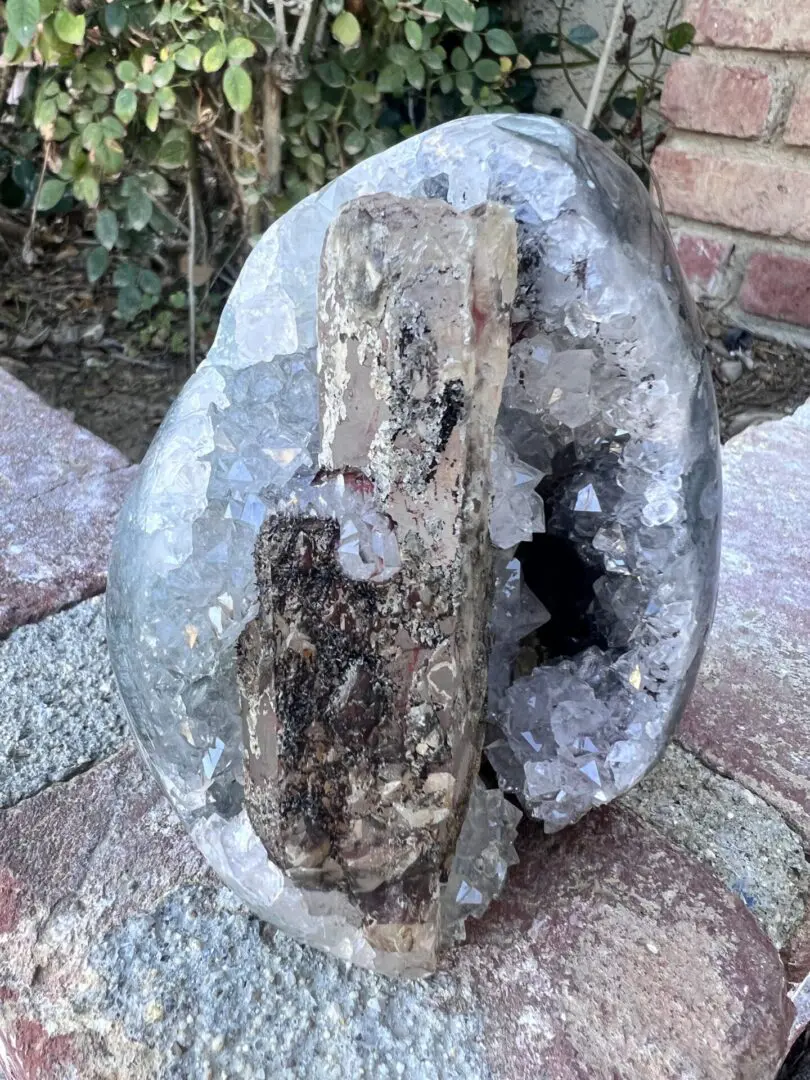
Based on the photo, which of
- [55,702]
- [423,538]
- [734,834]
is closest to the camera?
[423,538]

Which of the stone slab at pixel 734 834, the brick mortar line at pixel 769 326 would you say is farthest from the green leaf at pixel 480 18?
Answer: the stone slab at pixel 734 834

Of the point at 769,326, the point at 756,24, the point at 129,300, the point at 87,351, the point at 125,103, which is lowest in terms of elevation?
the point at 87,351

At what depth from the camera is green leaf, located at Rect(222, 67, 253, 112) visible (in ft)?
4.78

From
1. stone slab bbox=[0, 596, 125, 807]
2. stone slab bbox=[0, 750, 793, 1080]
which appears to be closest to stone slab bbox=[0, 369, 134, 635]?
stone slab bbox=[0, 596, 125, 807]

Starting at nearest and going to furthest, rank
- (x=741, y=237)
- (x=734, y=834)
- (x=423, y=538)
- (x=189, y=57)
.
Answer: (x=423, y=538) → (x=734, y=834) → (x=189, y=57) → (x=741, y=237)

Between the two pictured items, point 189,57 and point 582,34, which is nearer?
point 189,57

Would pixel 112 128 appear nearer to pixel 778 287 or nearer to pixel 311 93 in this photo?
pixel 311 93

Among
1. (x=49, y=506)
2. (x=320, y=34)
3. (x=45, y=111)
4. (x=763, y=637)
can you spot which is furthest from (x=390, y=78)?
(x=763, y=637)

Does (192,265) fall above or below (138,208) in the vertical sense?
below

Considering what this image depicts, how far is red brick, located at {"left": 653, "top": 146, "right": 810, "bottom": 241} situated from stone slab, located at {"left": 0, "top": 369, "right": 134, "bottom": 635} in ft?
3.60

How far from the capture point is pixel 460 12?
5.08ft

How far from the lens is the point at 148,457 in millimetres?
668

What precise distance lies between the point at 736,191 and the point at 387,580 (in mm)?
1405

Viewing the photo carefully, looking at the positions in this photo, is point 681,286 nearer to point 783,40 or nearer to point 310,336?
point 310,336
